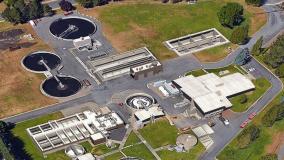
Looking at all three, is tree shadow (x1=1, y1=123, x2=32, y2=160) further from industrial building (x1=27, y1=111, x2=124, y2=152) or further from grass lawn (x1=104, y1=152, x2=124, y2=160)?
grass lawn (x1=104, y1=152, x2=124, y2=160)

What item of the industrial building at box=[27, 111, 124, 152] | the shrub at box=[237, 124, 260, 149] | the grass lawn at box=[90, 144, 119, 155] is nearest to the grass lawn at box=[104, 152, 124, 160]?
the grass lawn at box=[90, 144, 119, 155]

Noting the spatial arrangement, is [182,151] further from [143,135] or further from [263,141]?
[263,141]

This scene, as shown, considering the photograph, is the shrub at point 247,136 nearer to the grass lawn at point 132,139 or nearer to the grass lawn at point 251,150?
the grass lawn at point 251,150

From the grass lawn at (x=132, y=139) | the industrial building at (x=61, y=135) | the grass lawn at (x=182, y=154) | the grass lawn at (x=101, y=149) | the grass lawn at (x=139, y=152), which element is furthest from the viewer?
the grass lawn at (x=132, y=139)

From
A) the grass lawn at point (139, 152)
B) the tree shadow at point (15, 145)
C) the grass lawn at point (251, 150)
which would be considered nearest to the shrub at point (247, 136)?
the grass lawn at point (251, 150)

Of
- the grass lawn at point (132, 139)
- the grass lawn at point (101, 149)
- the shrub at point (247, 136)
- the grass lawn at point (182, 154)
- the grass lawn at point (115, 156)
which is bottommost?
the grass lawn at point (182, 154)

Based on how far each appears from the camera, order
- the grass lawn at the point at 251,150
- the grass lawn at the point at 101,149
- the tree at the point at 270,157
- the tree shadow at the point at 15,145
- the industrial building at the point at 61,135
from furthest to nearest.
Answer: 1. the industrial building at the point at 61,135
2. the grass lawn at the point at 251,150
3. the grass lawn at the point at 101,149
4. the tree shadow at the point at 15,145
5. the tree at the point at 270,157
